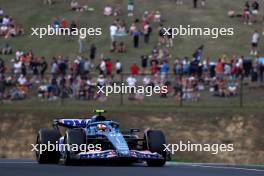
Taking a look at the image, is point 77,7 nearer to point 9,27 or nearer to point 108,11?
point 108,11

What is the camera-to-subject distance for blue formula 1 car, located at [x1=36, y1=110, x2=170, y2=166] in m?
21.5

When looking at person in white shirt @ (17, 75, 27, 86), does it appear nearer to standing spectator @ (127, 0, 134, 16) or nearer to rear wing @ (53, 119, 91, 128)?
rear wing @ (53, 119, 91, 128)

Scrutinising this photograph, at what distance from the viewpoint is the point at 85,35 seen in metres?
59.2

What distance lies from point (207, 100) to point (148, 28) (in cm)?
1699

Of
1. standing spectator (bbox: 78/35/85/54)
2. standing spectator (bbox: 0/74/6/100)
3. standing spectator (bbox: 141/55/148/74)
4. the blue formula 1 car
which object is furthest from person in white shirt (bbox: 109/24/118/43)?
the blue formula 1 car

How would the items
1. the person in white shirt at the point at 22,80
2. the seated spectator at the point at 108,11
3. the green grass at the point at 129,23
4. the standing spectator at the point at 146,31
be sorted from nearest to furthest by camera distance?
the person in white shirt at the point at 22,80
the standing spectator at the point at 146,31
the green grass at the point at 129,23
the seated spectator at the point at 108,11

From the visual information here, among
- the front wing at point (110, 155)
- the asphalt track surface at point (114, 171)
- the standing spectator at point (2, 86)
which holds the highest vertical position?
the standing spectator at point (2, 86)

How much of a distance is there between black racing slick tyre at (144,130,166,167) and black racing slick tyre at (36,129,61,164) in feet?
7.43

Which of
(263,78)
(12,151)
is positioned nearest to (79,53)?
(263,78)

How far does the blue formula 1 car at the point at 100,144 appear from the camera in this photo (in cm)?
2145

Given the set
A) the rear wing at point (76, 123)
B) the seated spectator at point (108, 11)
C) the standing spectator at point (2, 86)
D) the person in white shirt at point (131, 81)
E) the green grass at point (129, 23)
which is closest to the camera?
the rear wing at point (76, 123)

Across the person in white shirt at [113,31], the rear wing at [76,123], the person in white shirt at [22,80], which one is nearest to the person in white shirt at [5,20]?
the person in white shirt at [113,31]

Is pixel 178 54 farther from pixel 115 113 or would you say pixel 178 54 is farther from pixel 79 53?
pixel 115 113

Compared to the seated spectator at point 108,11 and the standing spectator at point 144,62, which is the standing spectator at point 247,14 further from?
the standing spectator at point 144,62
